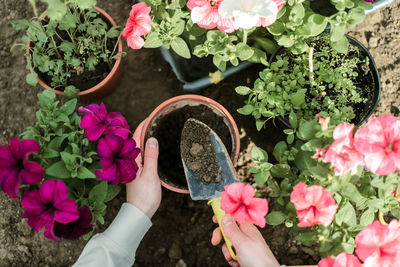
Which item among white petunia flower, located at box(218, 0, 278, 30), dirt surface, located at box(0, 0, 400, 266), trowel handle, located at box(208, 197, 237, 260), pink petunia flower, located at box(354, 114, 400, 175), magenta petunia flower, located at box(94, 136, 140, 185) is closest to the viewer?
pink petunia flower, located at box(354, 114, 400, 175)

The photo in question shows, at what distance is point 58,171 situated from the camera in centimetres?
124

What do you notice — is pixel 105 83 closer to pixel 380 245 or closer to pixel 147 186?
pixel 147 186

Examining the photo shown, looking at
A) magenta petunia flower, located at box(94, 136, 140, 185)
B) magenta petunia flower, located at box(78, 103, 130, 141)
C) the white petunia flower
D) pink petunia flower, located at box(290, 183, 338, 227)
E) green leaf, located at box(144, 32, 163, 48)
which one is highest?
the white petunia flower

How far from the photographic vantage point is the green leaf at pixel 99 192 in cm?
133

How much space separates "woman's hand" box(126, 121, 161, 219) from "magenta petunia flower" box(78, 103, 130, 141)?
31 centimetres

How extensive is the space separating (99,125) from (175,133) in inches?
21.6

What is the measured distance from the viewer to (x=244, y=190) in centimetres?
114

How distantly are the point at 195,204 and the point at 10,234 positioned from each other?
997 millimetres

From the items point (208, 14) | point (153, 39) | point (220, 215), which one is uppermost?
point (208, 14)

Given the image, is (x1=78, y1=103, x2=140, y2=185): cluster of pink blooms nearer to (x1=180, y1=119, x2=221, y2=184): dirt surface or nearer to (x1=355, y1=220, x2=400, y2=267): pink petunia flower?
(x1=180, y1=119, x2=221, y2=184): dirt surface

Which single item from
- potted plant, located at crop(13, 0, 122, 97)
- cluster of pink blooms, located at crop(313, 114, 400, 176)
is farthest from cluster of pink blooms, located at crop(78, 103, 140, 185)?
cluster of pink blooms, located at crop(313, 114, 400, 176)

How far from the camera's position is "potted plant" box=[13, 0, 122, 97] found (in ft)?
5.52

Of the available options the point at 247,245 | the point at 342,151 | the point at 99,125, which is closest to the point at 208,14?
the point at 99,125

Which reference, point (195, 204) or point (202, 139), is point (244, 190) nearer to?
point (202, 139)
